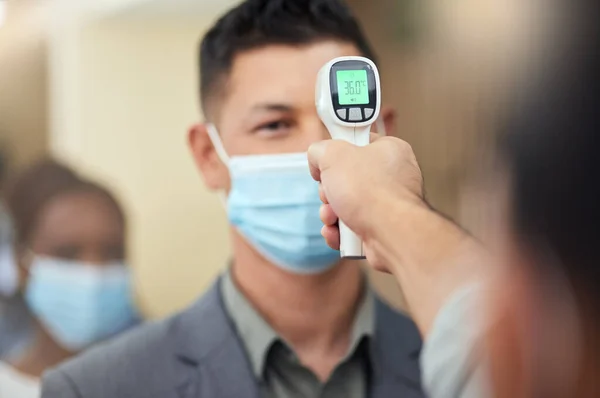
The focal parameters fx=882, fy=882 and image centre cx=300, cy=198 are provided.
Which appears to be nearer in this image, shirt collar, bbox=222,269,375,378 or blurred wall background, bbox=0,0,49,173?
shirt collar, bbox=222,269,375,378

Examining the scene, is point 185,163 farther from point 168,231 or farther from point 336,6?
point 336,6

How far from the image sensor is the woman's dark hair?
124 cm

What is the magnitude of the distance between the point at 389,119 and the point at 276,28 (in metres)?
0.14

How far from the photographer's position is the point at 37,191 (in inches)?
49.6

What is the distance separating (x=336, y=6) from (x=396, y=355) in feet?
1.08

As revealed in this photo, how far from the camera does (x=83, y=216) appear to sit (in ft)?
4.04

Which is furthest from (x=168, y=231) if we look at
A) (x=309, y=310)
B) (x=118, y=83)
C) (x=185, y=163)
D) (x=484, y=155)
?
(x=484, y=155)

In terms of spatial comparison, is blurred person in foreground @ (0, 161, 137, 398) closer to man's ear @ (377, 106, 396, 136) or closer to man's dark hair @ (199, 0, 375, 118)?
man's dark hair @ (199, 0, 375, 118)

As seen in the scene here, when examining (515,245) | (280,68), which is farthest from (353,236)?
(280,68)

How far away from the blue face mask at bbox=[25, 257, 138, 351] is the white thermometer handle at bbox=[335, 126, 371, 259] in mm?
722

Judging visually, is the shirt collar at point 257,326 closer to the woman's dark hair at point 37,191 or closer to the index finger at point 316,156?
the index finger at point 316,156

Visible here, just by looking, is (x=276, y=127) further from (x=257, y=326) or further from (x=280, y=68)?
(x=257, y=326)

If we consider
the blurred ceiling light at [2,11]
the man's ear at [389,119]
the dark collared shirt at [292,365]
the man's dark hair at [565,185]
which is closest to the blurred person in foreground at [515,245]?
the man's dark hair at [565,185]

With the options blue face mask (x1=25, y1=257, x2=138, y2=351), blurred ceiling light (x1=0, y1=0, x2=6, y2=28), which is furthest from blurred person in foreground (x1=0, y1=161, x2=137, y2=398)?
blurred ceiling light (x1=0, y1=0, x2=6, y2=28)
